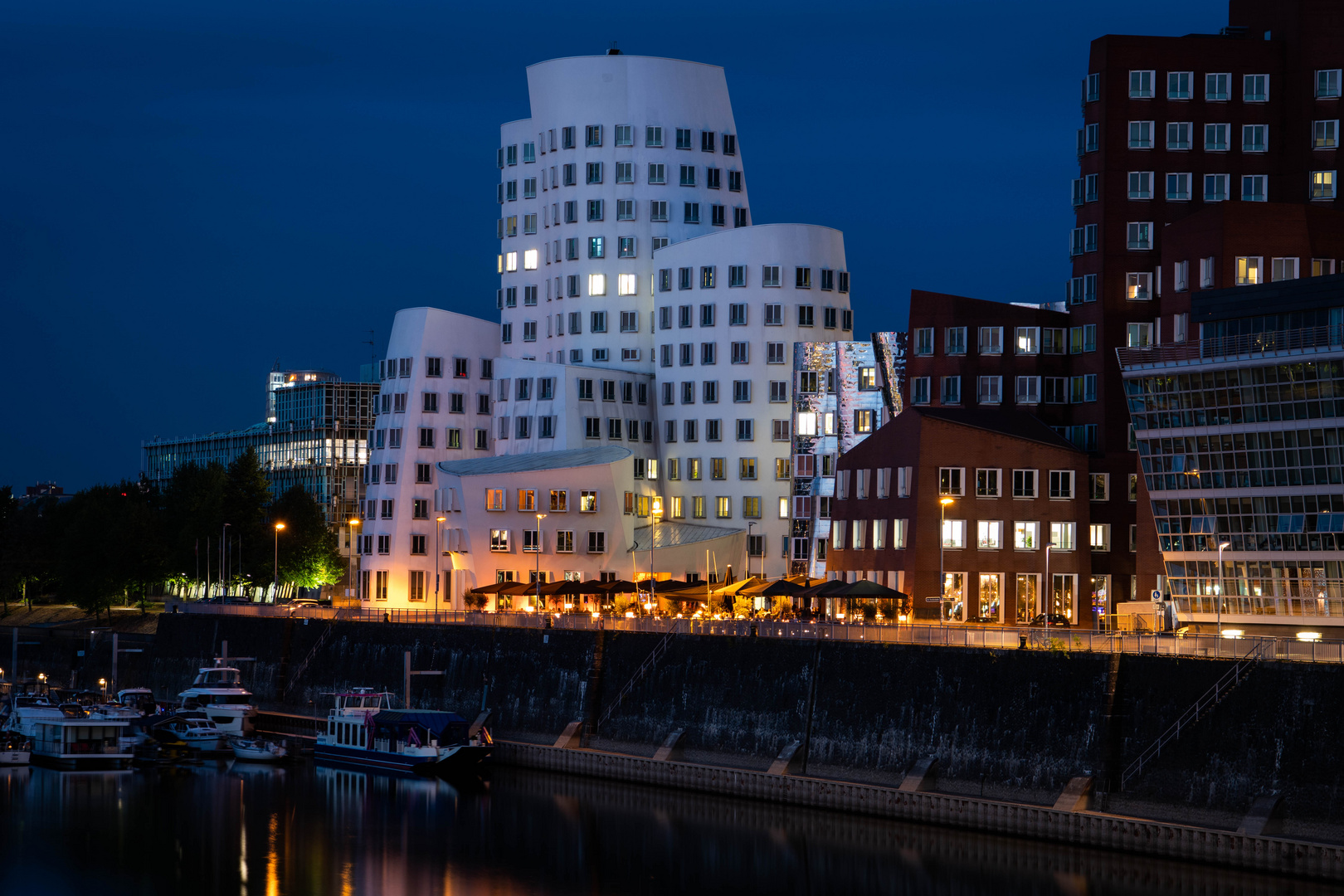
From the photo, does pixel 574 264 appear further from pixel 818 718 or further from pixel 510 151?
pixel 818 718

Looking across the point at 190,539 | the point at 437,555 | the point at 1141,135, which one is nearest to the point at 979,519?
the point at 1141,135

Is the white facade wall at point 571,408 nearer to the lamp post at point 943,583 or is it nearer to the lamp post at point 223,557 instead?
the lamp post at point 223,557

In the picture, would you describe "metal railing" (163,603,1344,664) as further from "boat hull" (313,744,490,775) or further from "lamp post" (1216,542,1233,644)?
"lamp post" (1216,542,1233,644)

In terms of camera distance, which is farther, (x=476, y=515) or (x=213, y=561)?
(x=213, y=561)

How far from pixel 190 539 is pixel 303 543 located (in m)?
13.0

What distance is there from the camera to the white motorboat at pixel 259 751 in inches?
3907

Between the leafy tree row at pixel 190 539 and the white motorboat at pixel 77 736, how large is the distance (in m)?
48.8

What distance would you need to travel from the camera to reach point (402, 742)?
92.1 metres

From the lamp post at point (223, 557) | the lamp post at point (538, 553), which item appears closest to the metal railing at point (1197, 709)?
the lamp post at point (538, 553)

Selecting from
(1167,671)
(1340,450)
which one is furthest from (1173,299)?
(1167,671)

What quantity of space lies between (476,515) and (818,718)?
62413mm

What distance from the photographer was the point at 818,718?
Result: 7881 centimetres

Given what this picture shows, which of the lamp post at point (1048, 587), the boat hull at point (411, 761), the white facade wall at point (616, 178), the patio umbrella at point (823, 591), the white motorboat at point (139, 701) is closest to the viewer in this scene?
the boat hull at point (411, 761)

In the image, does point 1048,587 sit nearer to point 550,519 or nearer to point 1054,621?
point 1054,621
